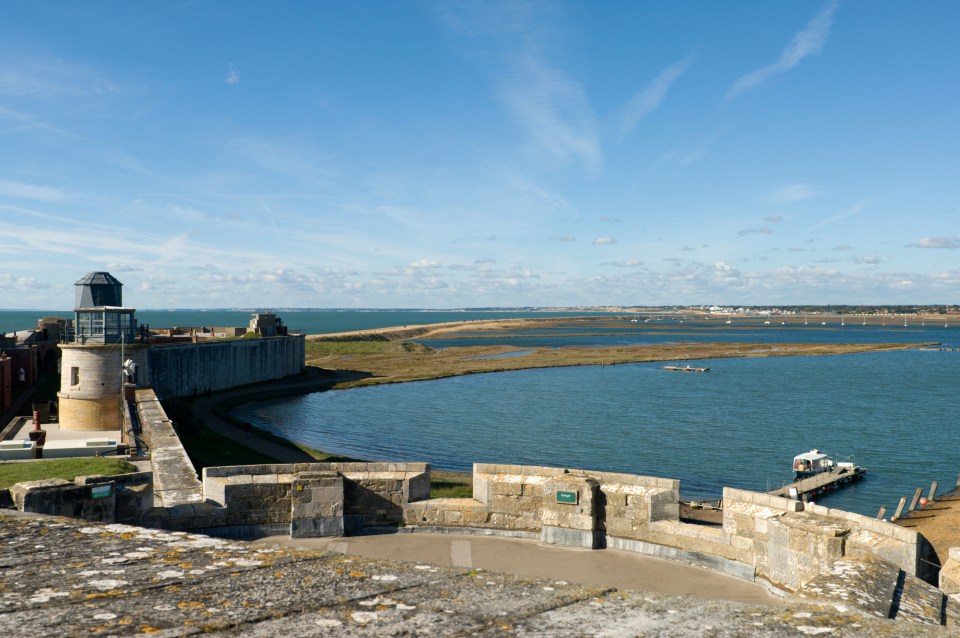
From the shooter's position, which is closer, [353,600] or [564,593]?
[353,600]

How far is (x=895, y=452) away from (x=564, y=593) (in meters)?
52.1

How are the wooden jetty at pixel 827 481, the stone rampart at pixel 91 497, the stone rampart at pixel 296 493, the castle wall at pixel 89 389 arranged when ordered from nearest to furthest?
the stone rampart at pixel 91 497
the stone rampart at pixel 296 493
the castle wall at pixel 89 389
the wooden jetty at pixel 827 481

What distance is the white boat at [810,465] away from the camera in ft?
134

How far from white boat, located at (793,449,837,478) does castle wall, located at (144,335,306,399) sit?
40208 millimetres

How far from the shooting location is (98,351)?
2750 centimetres

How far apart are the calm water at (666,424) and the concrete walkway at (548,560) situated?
27251mm

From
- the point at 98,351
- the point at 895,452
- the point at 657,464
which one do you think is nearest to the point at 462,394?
the point at 657,464

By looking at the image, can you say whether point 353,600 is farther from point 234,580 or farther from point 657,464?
point 657,464

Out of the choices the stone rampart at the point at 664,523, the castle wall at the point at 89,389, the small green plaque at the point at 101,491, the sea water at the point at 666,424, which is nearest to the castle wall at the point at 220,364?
the sea water at the point at 666,424

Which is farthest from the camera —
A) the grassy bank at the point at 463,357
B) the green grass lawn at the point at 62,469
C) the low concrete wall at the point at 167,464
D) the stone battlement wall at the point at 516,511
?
the grassy bank at the point at 463,357

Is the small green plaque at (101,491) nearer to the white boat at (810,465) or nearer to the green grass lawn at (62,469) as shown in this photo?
the green grass lawn at (62,469)

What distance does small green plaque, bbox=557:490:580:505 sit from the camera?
11.0 meters

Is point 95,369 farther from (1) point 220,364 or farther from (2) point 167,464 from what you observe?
(1) point 220,364

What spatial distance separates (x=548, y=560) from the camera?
10492 millimetres
